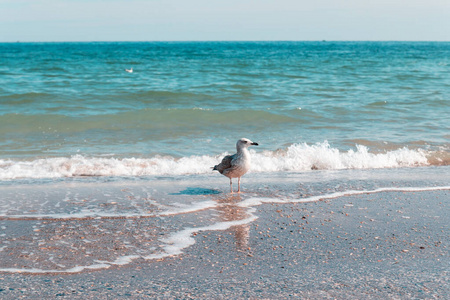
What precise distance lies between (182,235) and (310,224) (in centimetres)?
137

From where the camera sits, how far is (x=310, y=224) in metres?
5.27

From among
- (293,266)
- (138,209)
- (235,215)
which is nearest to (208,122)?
(138,209)

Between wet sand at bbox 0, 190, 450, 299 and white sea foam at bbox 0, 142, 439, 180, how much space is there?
126 inches

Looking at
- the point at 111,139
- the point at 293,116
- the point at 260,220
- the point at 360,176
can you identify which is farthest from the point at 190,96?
the point at 260,220

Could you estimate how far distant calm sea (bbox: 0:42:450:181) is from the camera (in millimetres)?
9094

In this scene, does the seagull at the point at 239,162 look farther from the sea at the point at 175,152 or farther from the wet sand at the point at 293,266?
the wet sand at the point at 293,266

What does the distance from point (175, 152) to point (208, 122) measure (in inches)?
143

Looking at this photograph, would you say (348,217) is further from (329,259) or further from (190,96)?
(190,96)

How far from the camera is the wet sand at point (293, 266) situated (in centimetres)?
359

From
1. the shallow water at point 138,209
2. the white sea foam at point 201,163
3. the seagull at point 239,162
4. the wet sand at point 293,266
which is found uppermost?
the seagull at point 239,162

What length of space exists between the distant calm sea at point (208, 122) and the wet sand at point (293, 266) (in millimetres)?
3578

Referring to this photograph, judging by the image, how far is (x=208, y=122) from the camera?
1356 centimetres

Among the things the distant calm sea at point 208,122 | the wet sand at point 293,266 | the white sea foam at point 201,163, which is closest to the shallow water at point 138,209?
the wet sand at point 293,266

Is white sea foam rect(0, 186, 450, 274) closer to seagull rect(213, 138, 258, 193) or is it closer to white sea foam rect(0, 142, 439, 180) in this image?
seagull rect(213, 138, 258, 193)
